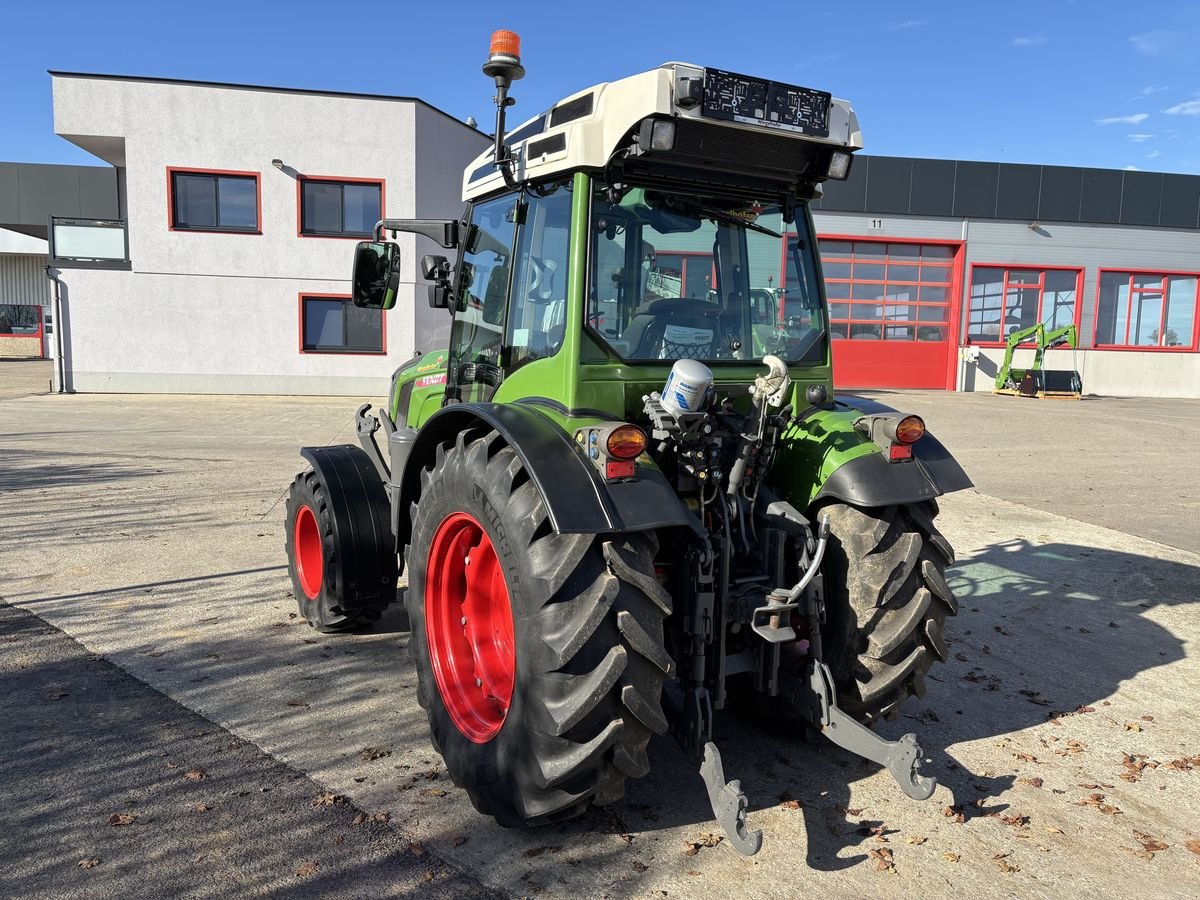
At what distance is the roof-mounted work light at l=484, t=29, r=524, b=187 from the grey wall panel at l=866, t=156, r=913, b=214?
78.7 ft

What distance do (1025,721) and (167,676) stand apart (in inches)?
163

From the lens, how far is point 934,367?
26453mm

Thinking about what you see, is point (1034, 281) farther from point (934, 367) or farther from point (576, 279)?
point (576, 279)

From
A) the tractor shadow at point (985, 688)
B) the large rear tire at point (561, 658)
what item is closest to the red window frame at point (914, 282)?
the tractor shadow at point (985, 688)

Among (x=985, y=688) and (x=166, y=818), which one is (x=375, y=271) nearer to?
(x=166, y=818)

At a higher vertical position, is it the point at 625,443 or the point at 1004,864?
the point at 625,443

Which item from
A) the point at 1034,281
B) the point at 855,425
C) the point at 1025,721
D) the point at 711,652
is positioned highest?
the point at 1034,281

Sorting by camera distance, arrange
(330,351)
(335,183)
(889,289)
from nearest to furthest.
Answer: (335,183) < (330,351) < (889,289)

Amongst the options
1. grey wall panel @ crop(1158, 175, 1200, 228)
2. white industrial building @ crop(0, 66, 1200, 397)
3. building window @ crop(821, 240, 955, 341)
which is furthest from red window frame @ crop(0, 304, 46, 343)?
grey wall panel @ crop(1158, 175, 1200, 228)

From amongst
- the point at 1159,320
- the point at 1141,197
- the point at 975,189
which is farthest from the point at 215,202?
the point at 1159,320

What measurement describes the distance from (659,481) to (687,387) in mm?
323

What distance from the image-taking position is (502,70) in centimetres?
357

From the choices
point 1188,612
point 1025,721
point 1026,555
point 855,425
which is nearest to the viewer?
point 855,425

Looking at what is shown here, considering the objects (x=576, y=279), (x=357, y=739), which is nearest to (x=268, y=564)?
(x=357, y=739)
